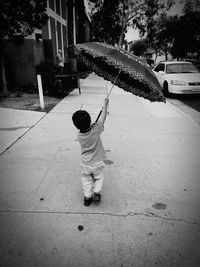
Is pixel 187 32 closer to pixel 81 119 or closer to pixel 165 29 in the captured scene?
pixel 165 29

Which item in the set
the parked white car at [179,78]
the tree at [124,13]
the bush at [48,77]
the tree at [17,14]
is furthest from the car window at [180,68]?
the tree at [124,13]

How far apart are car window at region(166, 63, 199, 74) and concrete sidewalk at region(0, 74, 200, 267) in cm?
685

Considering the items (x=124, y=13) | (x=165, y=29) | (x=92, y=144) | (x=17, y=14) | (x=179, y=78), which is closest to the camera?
(x=92, y=144)

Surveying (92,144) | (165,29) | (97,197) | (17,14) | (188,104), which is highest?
(165,29)

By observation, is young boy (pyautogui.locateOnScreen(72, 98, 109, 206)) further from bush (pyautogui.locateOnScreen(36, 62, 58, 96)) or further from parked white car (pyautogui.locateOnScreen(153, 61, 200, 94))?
parked white car (pyautogui.locateOnScreen(153, 61, 200, 94))

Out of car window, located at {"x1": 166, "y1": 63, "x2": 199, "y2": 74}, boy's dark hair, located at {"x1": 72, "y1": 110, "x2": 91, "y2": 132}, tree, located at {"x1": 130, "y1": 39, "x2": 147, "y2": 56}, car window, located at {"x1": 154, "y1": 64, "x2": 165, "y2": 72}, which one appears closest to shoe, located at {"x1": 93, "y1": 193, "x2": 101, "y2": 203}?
boy's dark hair, located at {"x1": 72, "y1": 110, "x2": 91, "y2": 132}

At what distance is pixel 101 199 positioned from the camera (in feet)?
11.3

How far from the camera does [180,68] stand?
12352 millimetres

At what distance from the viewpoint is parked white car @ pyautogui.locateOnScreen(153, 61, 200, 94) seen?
11023mm

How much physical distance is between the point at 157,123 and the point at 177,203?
396 cm

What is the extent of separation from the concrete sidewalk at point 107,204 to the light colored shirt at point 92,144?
2.15 feet

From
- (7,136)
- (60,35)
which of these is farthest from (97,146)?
(60,35)

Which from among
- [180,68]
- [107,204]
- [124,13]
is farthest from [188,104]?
[124,13]

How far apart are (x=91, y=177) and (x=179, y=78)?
30.3ft
